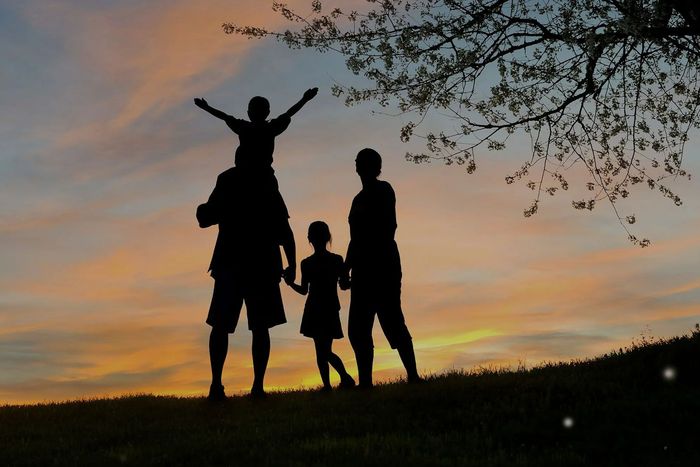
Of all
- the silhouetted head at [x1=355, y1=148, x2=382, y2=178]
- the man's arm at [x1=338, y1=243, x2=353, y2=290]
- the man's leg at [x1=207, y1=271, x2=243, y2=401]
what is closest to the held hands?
the man's arm at [x1=338, y1=243, x2=353, y2=290]

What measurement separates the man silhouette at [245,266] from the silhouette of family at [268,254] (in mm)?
16

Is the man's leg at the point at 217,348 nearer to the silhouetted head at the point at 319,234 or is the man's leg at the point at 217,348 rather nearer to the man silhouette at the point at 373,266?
the man silhouette at the point at 373,266

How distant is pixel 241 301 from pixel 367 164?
10.1 feet

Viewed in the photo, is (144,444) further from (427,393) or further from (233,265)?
(427,393)

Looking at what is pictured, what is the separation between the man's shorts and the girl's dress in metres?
1.96

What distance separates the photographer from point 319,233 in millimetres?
14672

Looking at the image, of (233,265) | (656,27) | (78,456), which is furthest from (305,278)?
(656,27)

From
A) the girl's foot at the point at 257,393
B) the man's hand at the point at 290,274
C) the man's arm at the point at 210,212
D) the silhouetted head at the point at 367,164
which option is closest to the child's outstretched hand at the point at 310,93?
the silhouetted head at the point at 367,164

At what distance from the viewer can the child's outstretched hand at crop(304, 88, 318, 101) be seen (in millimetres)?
13211

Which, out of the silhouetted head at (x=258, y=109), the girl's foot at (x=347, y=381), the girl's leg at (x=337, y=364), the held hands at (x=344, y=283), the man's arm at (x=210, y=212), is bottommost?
the girl's foot at (x=347, y=381)

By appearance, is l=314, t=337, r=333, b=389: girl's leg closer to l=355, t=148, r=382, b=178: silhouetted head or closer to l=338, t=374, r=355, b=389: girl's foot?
l=338, t=374, r=355, b=389: girl's foot

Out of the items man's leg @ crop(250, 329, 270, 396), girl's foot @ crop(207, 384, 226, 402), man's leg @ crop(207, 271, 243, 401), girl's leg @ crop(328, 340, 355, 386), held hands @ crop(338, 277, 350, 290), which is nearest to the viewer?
man's leg @ crop(207, 271, 243, 401)

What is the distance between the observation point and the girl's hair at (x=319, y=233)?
48.1ft

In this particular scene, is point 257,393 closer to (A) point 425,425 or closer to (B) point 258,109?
(A) point 425,425
